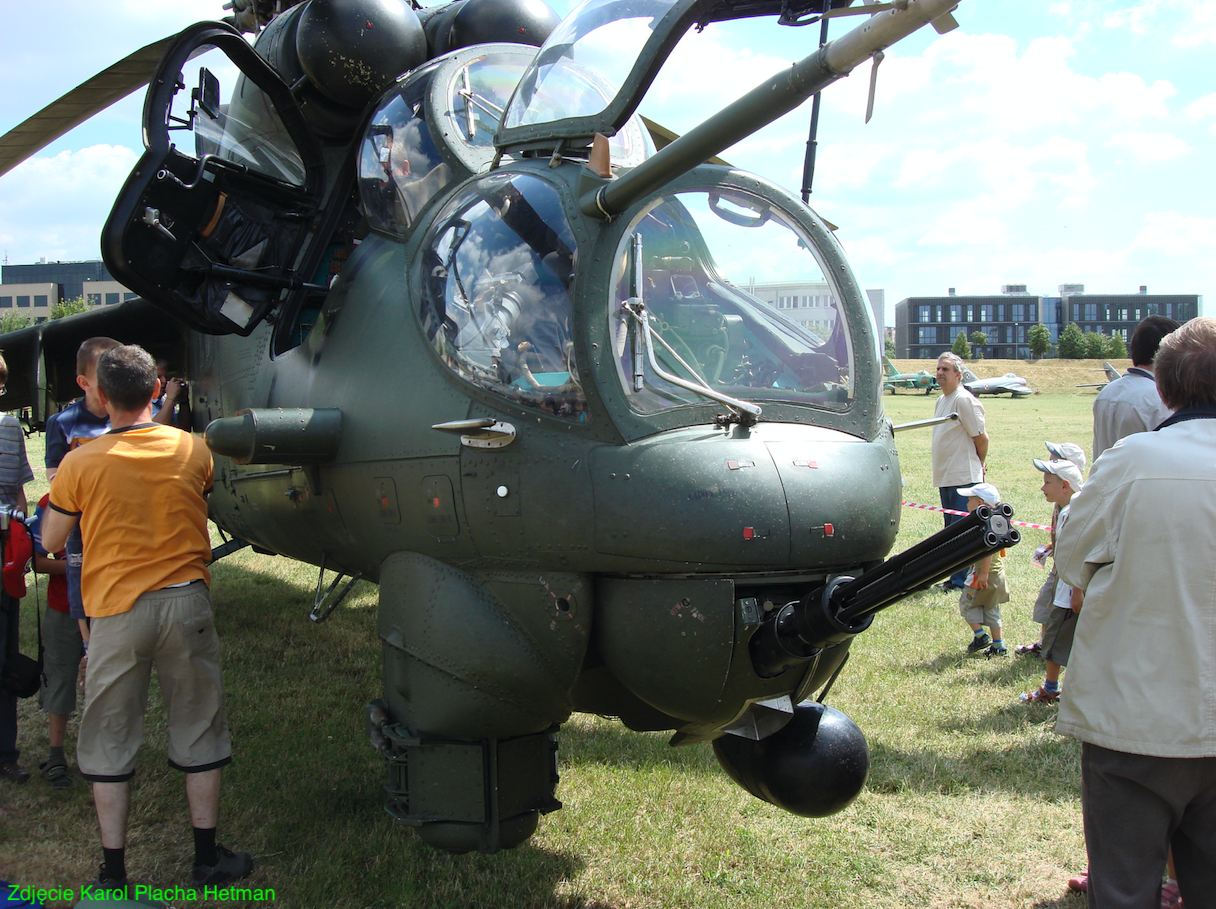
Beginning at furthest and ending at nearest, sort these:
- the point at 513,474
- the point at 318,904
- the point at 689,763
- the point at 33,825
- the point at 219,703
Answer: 1. the point at 689,763
2. the point at 33,825
3. the point at 219,703
4. the point at 318,904
5. the point at 513,474

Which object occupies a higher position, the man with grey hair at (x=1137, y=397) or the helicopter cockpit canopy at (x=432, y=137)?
the helicopter cockpit canopy at (x=432, y=137)

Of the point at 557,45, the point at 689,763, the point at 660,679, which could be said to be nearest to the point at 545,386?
the point at 660,679

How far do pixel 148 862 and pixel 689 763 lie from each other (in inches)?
97.3

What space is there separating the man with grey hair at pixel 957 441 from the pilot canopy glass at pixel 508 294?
518 centimetres

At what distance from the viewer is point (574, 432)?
2.89 m

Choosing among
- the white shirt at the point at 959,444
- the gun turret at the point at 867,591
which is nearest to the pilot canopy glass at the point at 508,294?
the gun turret at the point at 867,591

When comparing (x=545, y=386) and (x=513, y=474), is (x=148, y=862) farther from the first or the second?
(x=545, y=386)

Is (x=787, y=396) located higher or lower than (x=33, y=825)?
higher

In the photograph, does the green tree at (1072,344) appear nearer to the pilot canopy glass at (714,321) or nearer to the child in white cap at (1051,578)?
the child in white cap at (1051,578)

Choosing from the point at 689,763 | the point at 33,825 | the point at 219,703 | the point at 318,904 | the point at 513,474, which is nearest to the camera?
the point at 513,474

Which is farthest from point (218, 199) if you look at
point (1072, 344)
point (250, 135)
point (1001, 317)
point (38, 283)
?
point (1001, 317)

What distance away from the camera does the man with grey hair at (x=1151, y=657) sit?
2416 millimetres

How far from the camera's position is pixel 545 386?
2.97 metres

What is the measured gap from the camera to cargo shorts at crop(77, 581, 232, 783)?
11.3 ft
